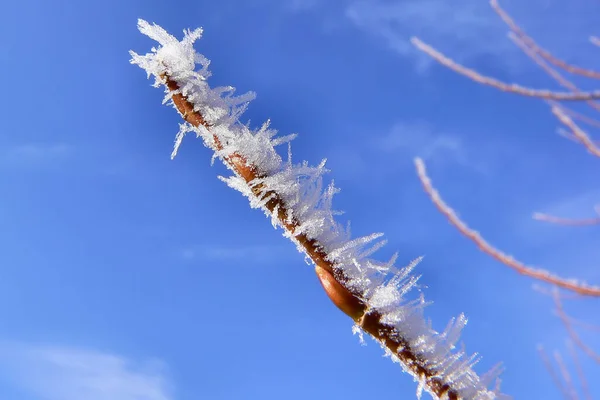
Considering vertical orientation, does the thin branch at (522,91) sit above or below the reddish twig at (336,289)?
above

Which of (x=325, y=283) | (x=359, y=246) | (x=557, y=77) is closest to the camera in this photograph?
(x=325, y=283)

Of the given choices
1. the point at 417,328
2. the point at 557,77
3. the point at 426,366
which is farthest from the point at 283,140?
the point at 557,77

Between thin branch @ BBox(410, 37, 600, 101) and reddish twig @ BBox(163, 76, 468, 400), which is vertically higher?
thin branch @ BBox(410, 37, 600, 101)

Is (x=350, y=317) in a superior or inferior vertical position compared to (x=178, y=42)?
inferior

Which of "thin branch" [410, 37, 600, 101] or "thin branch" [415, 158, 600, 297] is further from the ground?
"thin branch" [410, 37, 600, 101]

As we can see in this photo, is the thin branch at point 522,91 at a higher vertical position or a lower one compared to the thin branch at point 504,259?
higher

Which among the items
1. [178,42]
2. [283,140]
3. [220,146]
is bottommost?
[220,146]

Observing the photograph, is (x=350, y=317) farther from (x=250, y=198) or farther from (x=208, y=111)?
(x=208, y=111)

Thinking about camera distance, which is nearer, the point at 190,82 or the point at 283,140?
the point at 190,82
